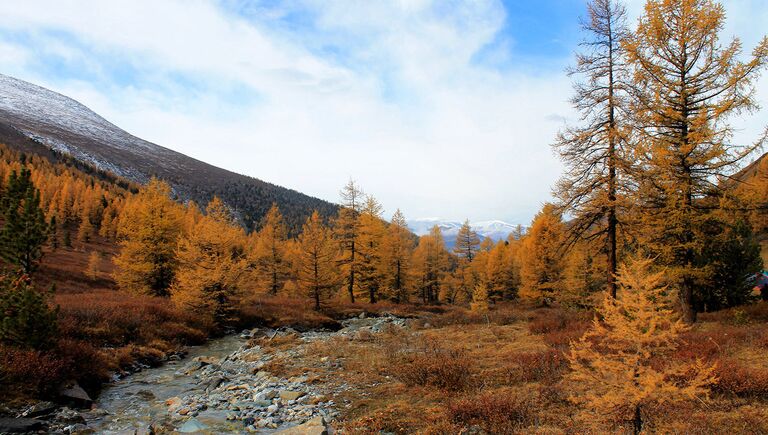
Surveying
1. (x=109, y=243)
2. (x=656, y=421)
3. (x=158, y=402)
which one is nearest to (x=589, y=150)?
(x=656, y=421)

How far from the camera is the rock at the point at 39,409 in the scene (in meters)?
8.75

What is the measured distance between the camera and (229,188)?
609 ft

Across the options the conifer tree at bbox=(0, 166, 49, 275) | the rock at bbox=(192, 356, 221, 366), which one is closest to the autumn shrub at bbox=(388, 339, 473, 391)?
the rock at bbox=(192, 356, 221, 366)

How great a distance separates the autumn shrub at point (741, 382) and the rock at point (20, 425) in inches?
599

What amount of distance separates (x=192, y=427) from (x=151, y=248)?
72.0 ft

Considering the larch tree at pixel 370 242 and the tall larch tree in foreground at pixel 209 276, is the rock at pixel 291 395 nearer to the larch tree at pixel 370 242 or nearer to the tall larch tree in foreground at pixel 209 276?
the tall larch tree in foreground at pixel 209 276

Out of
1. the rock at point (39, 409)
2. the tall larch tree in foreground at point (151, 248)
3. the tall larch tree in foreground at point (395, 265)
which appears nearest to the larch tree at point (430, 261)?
the tall larch tree in foreground at point (395, 265)

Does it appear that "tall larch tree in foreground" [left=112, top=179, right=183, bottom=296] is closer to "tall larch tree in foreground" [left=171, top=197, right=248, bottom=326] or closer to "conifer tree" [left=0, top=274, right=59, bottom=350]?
"tall larch tree in foreground" [left=171, top=197, right=248, bottom=326]

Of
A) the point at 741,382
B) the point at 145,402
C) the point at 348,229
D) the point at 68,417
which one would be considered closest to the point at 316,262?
the point at 348,229

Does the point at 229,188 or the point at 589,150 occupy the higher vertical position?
the point at 229,188

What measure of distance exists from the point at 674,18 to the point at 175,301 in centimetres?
2987

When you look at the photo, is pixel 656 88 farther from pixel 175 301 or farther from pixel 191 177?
pixel 191 177

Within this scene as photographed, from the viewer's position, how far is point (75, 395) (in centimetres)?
1023

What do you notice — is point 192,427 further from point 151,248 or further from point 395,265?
point 395,265
